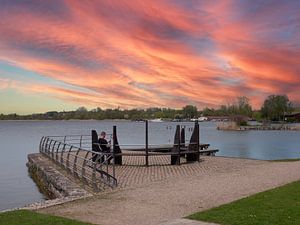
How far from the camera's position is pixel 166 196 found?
1128 centimetres

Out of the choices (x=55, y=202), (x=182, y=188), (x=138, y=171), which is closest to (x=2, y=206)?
(x=138, y=171)

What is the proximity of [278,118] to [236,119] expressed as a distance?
5682 cm

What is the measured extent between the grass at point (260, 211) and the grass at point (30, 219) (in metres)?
2.51

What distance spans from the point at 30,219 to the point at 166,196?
3.74 m

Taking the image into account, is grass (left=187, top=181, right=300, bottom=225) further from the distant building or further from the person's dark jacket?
the distant building

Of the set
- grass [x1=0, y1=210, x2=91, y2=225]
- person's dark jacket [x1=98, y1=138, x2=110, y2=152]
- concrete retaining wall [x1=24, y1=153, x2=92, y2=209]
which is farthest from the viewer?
person's dark jacket [x1=98, y1=138, x2=110, y2=152]

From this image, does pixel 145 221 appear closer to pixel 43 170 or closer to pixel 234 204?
pixel 234 204

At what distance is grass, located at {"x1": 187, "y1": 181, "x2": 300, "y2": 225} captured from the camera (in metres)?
8.27

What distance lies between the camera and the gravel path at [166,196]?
30.1 feet

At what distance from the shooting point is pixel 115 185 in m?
13.6

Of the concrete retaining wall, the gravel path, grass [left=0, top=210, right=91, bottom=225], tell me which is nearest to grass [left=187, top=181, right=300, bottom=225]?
the gravel path

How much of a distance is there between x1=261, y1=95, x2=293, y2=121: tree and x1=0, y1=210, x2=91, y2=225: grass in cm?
17622

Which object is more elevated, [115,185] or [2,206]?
[115,185]

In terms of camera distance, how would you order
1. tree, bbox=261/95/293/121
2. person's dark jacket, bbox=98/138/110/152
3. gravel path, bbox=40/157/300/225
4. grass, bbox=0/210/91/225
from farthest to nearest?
tree, bbox=261/95/293/121 → person's dark jacket, bbox=98/138/110/152 → gravel path, bbox=40/157/300/225 → grass, bbox=0/210/91/225
